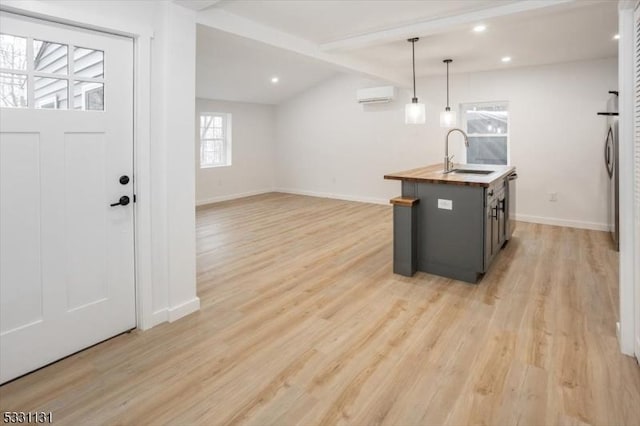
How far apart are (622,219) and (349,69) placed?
3926 mm

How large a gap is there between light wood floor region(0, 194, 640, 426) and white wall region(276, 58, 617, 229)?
2.20 metres

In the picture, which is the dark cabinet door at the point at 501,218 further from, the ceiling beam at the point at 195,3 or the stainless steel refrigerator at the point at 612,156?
the ceiling beam at the point at 195,3

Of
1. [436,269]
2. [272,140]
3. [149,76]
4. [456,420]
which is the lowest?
[456,420]

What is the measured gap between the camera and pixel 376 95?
742cm

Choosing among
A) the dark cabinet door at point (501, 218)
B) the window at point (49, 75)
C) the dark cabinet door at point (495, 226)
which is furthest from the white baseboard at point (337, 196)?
the window at point (49, 75)

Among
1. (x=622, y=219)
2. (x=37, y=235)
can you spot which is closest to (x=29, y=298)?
(x=37, y=235)

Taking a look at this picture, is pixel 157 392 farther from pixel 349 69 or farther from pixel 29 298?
pixel 349 69

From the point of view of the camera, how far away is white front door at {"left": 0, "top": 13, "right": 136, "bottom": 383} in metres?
2.04

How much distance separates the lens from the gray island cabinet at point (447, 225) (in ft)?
11.4

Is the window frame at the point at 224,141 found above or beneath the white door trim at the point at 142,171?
above

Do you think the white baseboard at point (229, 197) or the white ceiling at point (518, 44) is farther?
the white baseboard at point (229, 197)

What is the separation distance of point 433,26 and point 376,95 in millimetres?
3727

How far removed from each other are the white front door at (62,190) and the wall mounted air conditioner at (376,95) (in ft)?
18.2

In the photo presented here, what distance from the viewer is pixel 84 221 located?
236cm
